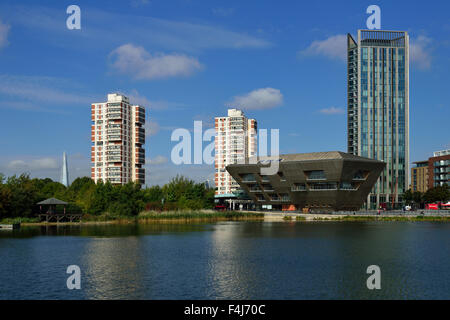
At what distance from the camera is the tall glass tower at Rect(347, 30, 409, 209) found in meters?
151

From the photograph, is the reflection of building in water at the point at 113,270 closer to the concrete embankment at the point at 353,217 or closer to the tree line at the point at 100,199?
the tree line at the point at 100,199

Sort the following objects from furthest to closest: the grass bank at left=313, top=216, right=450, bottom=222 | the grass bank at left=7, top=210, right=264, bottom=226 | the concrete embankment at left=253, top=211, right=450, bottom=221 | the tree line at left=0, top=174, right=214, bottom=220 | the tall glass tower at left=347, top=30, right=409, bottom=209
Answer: the tall glass tower at left=347, top=30, right=409, bottom=209 → the concrete embankment at left=253, top=211, right=450, bottom=221 → the grass bank at left=313, top=216, right=450, bottom=222 → the grass bank at left=7, top=210, right=264, bottom=226 → the tree line at left=0, top=174, right=214, bottom=220

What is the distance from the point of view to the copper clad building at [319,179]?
109062 millimetres

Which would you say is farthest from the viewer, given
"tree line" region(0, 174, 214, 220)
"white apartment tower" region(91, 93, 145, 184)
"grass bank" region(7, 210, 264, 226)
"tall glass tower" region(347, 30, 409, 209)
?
"white apartment tower" region(91, 93, 145, 184)

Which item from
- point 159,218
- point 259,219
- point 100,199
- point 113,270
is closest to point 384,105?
point 259,219

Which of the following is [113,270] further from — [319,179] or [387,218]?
[319,179]

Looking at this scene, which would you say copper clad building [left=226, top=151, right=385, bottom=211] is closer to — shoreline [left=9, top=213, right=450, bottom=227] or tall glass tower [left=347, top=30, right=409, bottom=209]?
shoreline [left=9, top=213, right=450, bottom=227]

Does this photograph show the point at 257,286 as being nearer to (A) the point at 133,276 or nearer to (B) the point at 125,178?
(A) the point at 133,276

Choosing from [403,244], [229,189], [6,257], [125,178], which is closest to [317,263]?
[403,244]

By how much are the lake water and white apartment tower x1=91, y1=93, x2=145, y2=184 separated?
395ft

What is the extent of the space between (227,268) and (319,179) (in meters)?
80.7

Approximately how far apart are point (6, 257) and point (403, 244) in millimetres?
35729

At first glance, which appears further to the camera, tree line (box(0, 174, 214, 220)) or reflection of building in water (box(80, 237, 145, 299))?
tree line (box(0, 174, 214, 220))

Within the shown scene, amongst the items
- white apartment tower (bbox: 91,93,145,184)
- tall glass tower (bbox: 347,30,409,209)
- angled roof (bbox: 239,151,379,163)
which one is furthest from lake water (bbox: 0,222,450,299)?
white apartment tower (bbox: 91,93,145,184)
